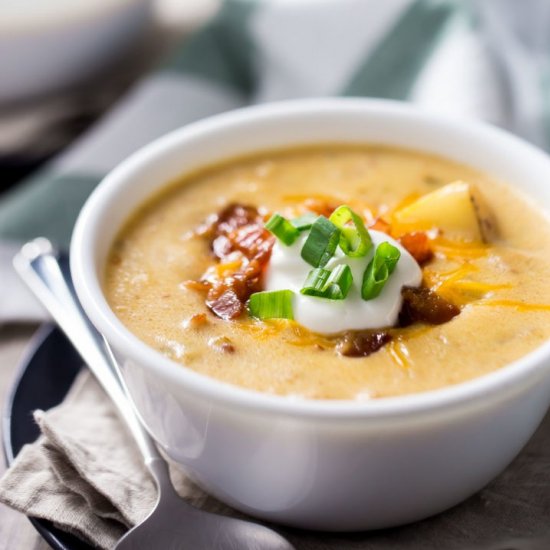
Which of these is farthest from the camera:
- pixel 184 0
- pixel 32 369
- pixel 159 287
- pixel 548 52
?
pixel 184 0

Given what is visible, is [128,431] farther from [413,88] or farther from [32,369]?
[413,88]

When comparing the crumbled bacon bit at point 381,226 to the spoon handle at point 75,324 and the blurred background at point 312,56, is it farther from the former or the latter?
the blurred background at point 312,56

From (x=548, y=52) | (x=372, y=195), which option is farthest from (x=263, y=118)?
(x=548, y=52)

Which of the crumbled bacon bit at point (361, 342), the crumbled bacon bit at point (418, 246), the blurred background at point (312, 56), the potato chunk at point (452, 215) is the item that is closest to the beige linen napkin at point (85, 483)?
the crumbled bacon bit at point (361, 342)

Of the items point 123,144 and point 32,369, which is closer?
point 32,369

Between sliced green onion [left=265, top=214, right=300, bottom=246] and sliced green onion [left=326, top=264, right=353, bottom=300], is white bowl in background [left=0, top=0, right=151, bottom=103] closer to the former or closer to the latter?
sliced green onion [left=265, top=214, right=300, bottom=246]

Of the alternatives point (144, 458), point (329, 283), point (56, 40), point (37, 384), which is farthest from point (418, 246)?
point (56, 40)
